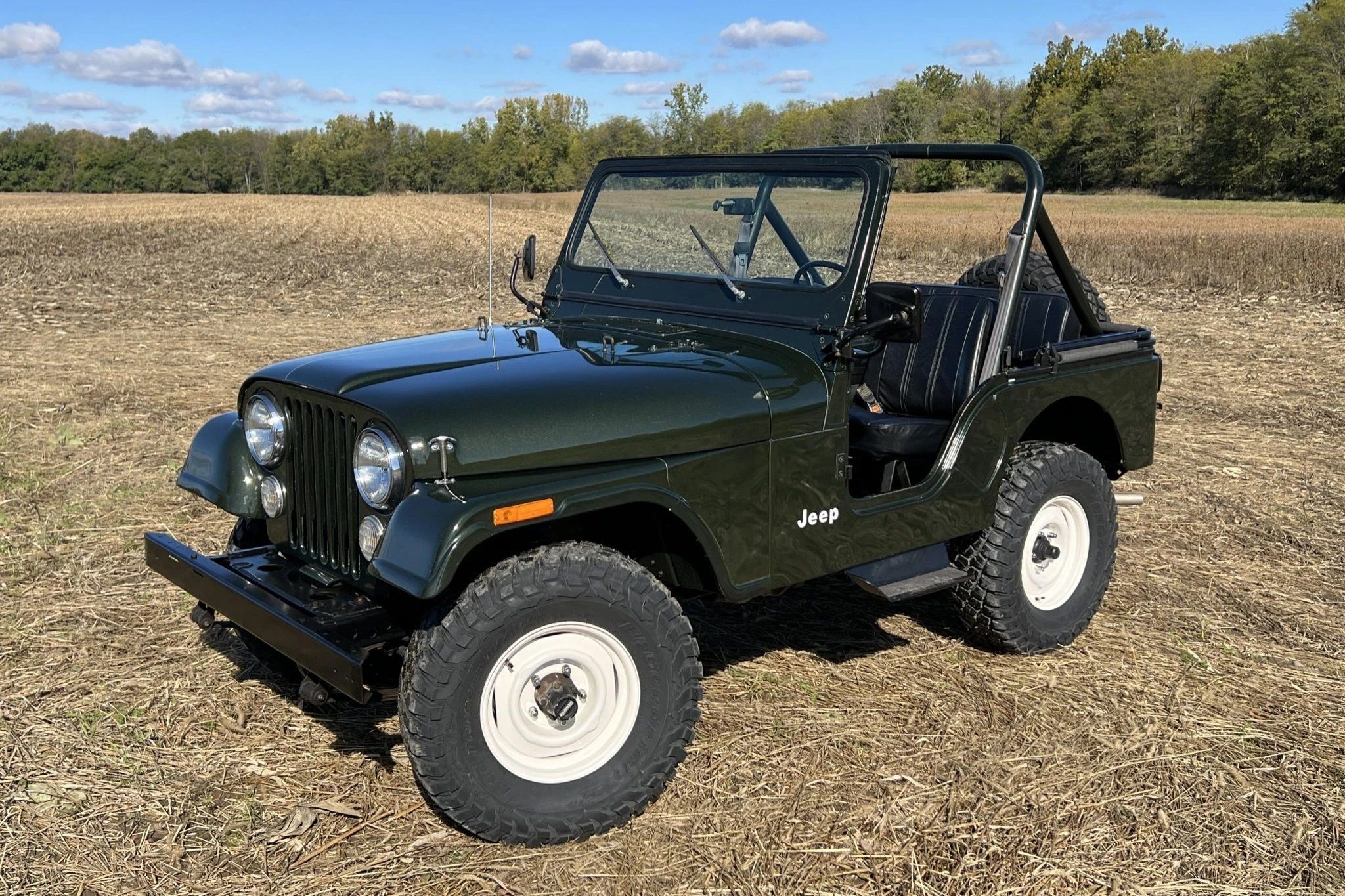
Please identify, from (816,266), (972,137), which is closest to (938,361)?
(816,266)

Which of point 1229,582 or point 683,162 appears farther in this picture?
point 1229,582

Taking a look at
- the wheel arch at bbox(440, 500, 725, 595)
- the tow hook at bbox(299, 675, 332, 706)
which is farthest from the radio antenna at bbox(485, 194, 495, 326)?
the tow hook at bbox(299, 675, 332, 706)

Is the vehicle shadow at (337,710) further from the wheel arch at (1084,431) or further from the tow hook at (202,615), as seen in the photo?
the wheel arch at (1084,431)

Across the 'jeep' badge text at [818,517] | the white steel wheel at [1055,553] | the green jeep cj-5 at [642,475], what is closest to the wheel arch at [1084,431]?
the green jeep cj-5 at [642,475]

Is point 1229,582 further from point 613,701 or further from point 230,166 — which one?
point 230,166

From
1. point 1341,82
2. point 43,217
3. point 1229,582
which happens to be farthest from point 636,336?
point 1341,82

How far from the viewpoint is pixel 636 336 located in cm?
392

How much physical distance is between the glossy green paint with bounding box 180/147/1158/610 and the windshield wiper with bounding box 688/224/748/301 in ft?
0.14

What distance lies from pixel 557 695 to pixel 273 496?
1.14 meters

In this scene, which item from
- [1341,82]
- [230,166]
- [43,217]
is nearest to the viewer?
[43,217]

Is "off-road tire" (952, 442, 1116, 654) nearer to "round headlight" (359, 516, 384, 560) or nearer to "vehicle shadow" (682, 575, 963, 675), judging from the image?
"vehicle shadow" (682, 575, 963, 675)

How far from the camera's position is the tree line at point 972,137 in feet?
183

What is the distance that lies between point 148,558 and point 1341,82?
6246 cm

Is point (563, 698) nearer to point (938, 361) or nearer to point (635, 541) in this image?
point (635, 541)
